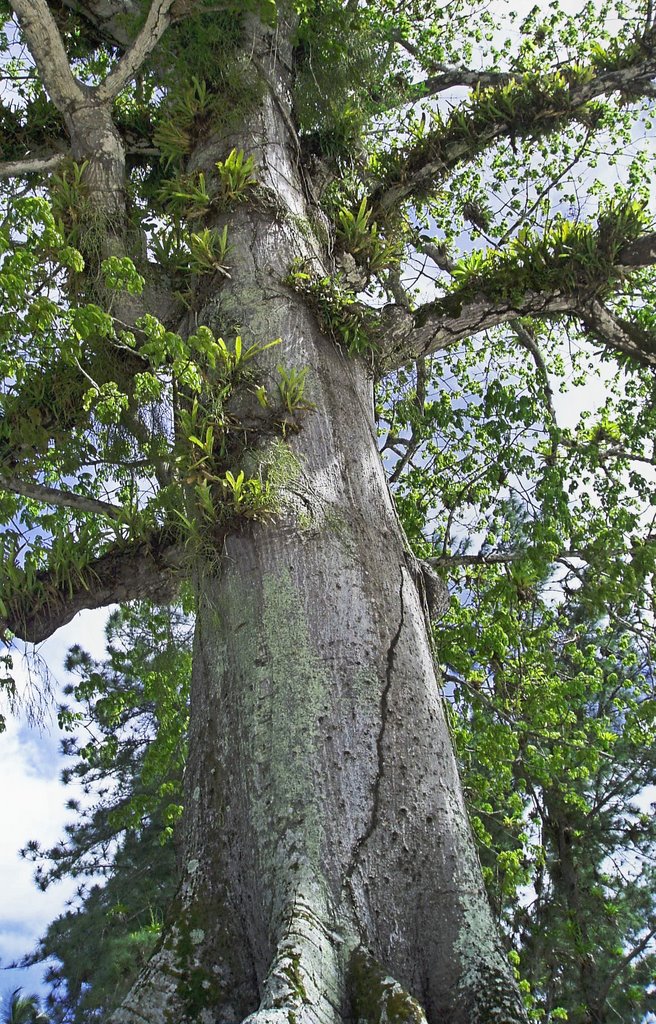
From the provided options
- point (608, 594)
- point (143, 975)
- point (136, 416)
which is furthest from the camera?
point (608, 594)

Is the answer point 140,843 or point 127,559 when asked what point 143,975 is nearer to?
point 127,559

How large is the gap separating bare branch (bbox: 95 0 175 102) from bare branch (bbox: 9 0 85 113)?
0.20 metres

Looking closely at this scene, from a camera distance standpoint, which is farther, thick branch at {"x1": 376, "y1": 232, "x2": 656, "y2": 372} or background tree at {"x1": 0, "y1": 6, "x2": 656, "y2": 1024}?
thick branch at {"x1": 376, "y1": 232, "x2": 656, "y2": 372}

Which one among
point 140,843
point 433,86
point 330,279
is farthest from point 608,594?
point 140,843

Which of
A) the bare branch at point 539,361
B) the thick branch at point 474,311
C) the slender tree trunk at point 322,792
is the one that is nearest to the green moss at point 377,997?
the slender tree trunk at point 322,792

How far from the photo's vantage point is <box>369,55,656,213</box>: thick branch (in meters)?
5.92

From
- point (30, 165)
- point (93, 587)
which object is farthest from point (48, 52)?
point (93, 587)

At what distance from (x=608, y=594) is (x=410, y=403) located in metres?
2.28

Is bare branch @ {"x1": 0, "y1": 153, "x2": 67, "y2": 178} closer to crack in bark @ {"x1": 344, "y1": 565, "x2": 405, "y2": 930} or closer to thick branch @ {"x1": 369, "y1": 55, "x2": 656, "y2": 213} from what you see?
thick branch @ {"x1": 369, "y1": 55, "x2": 656, "y2": 213}

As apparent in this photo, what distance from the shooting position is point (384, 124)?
820cm

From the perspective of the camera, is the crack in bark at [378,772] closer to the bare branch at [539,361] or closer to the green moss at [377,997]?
the green moss at [377,997]

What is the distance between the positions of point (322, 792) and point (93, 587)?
201cm

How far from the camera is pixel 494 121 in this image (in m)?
5.96

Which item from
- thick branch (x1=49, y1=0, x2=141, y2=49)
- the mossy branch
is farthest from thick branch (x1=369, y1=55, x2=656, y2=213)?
thick branch (x1=49, y1=0, x2=141, y2=49)
